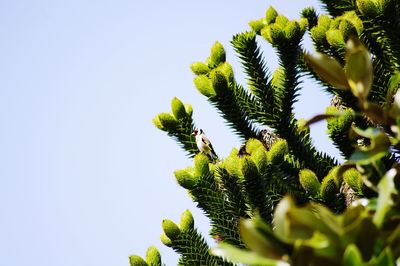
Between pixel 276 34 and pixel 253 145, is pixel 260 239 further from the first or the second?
pixel 276 34

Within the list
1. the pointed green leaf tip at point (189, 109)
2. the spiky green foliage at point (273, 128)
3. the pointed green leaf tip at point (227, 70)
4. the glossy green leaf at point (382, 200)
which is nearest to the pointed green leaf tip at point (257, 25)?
the spiky green foliage at point (273, 128)

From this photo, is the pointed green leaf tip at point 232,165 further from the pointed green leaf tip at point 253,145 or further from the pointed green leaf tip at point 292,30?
the pointed green leaf tip at point 292,30

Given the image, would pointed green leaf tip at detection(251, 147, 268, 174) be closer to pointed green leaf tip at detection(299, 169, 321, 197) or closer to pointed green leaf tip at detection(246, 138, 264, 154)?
pointed green leaf tip at detection(246, 138, 264, 154)

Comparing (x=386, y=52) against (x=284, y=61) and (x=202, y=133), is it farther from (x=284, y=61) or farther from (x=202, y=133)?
(x=202, y=133)

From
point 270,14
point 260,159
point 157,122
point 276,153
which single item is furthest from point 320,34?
point 157,122

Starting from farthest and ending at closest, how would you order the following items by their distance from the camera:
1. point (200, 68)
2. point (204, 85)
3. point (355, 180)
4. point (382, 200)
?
point (200, 68), point (204, 85), point (355, 180), point (382, 200)

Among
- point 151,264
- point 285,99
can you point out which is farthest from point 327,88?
point 151,264

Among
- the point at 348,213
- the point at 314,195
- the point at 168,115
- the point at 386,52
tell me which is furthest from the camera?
the point at 386,52

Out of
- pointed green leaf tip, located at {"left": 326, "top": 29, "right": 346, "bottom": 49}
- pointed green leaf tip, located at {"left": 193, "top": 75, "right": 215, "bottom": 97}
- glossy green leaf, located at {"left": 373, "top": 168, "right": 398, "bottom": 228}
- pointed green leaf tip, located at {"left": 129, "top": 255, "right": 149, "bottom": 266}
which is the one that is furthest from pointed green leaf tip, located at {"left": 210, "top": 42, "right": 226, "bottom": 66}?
glossy green leaf, located at {"left": 373, "top": 168, "right": 398, "bottom": 228}
